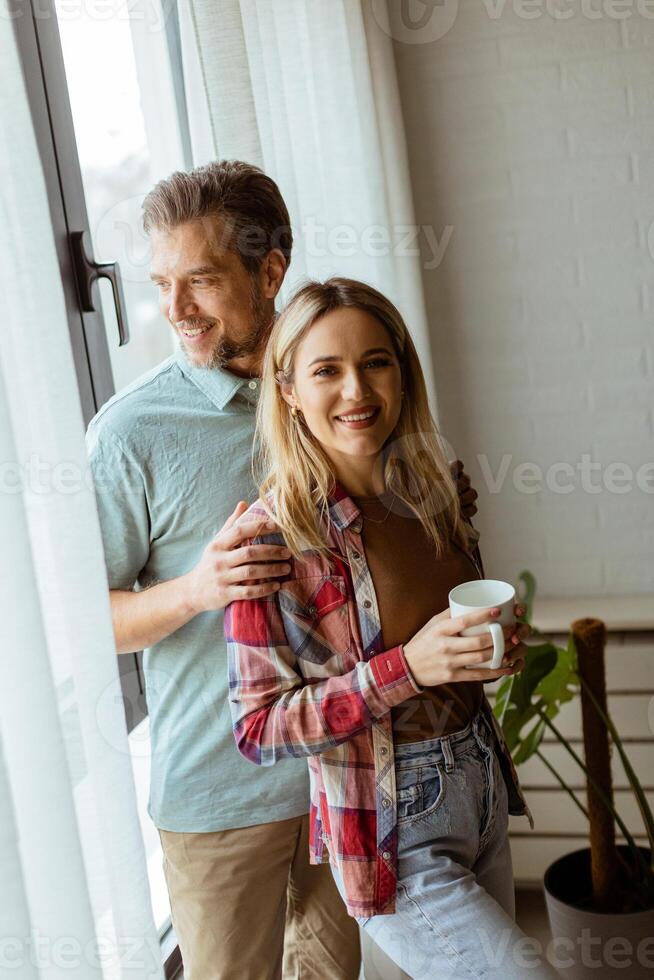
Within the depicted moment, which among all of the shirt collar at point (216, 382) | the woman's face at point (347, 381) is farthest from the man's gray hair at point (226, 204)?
the woman's face at point (347, 381)

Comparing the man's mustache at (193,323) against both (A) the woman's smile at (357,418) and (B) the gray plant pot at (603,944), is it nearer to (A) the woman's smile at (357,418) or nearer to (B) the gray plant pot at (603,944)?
(A) the woman's smile at (357,418)

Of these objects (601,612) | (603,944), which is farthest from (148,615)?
(601,612)

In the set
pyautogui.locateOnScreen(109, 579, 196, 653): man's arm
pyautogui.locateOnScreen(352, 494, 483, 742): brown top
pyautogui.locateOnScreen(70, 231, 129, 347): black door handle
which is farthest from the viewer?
pyautogui.locateOnScreen(70, 231, 129, 347): black door handle

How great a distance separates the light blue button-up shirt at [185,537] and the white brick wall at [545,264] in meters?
1.31

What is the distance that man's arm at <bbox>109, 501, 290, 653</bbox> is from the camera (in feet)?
A: 3.64

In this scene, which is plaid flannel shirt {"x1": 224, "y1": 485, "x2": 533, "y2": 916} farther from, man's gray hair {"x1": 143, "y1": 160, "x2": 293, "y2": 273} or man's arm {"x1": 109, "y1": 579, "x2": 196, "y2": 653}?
man's gray hair {"x1": 143, "y1": 160, "x2": 293, "y2": 273}

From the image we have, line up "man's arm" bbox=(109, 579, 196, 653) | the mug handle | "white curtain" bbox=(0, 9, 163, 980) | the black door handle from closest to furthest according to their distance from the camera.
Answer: "white curtain" bbox=(0, 9, 163, 980), the mug handle, "man's arm" bbox=(109, 579, 196, 653), the black door handle

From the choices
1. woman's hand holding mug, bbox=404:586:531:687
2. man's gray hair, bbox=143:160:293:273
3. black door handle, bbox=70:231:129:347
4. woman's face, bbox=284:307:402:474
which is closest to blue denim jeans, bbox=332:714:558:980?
woman's hand holding mug, bbox=404:586:531:687

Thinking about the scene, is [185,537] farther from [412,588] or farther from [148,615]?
[412,588]

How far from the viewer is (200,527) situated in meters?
1.32

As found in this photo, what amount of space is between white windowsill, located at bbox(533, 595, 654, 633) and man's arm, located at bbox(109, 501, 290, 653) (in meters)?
1.37

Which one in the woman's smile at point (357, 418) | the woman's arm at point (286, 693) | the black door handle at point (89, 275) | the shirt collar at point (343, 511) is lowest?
the woman's arm at point (286, 693)

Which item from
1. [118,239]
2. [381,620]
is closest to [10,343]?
[381,620]

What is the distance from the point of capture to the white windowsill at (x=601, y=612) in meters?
2.42
